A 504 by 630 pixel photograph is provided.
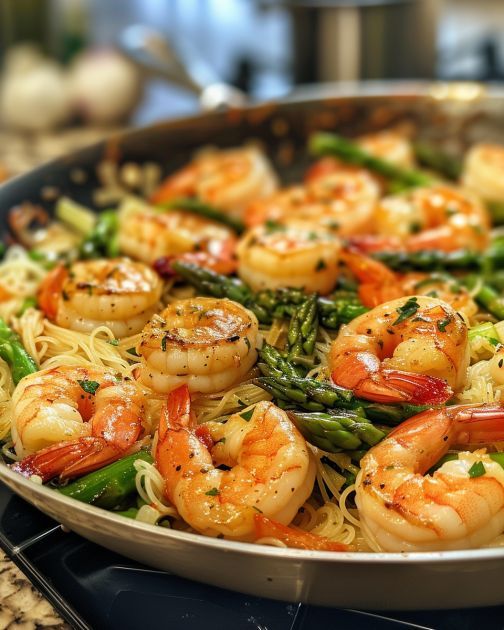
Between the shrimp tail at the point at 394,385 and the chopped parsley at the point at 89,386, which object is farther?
the chopped parsley at the point at 89,386

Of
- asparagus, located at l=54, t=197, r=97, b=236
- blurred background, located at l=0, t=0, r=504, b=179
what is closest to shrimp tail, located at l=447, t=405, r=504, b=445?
asparagus, located at l=54, t=197, r=97, b=236

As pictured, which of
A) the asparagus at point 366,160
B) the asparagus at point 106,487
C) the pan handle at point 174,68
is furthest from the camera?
the pan handle at point 174,68

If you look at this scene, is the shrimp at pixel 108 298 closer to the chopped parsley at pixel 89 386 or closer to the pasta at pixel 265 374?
the pasta at pixel 265 374

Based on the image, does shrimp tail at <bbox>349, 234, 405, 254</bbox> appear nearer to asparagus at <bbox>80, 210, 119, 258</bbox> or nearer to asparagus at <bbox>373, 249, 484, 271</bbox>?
asparagus at <bbox>373, 249, 484, 271</bbox>

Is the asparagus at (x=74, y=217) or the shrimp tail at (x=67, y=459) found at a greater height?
the asparagus at (x=74, y=217)

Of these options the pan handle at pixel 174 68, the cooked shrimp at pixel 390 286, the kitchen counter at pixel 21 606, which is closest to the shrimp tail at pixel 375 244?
the cooked shrimp at pixel 390 286

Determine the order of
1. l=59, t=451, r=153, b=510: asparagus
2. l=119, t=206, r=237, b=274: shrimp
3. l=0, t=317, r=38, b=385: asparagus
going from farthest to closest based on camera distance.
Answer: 1. l=119, t=206, r=237, b=274: shrimp
2. l=0, t=317, r=38, b=385: asparagus
3. l=59, t=451, r=153, b=510: asparagus

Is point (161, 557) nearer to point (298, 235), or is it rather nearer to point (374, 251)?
point (298, 235)
